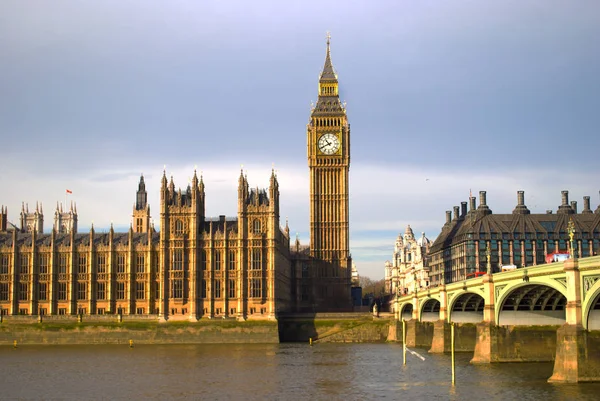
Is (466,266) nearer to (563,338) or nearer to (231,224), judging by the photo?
(231,224)

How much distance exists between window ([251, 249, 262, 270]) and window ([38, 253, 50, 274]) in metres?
36.7

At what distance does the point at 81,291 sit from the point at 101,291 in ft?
11.2

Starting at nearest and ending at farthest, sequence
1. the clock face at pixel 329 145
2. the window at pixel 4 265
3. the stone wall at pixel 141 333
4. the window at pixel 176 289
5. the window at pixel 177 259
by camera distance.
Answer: the stone wall at pixel 141 333
the window at pixel 176 289
the window at pixel 177 259
the window at pixel 4 265
the clock face at pixel 329 145

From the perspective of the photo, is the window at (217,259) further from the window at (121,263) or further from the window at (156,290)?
the window at (121,263)

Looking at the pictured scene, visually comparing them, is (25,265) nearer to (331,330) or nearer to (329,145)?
(331,330)

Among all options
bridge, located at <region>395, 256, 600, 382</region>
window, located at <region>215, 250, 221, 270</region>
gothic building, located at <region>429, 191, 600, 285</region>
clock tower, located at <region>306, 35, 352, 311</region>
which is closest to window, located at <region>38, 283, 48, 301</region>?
window, located at <region>215, 250, 221, 270</region>

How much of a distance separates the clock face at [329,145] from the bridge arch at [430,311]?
166 feet

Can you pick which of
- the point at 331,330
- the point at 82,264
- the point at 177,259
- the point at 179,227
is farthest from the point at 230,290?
the point at 82,264

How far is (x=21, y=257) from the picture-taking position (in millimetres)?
158500

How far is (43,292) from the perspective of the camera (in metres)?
157

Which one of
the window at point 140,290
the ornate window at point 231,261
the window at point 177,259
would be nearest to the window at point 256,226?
the ornate window at point 231,261

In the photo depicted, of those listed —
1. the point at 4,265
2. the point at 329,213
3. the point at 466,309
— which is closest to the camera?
the point at 466,309

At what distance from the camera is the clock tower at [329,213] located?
→ 18375cm

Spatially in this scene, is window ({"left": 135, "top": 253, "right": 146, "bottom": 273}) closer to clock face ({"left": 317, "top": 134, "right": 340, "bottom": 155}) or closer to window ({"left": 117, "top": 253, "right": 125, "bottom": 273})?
window ({"left": 117, "top": 253, "right": 125, "bottom": 273})
